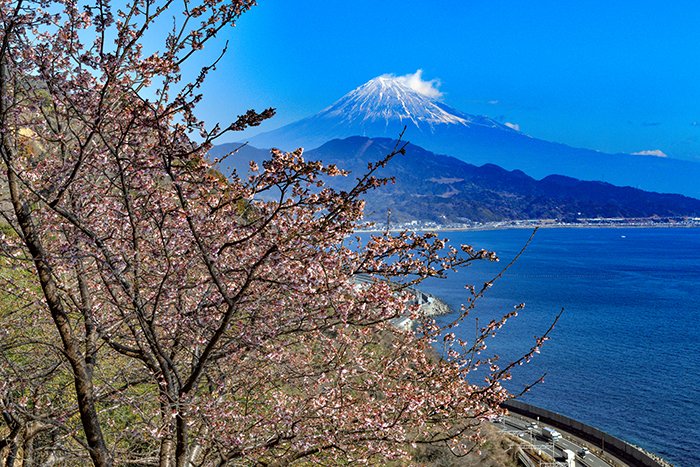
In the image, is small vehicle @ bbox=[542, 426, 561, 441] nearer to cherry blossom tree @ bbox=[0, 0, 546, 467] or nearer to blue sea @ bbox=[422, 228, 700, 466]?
blue sea @ bbox=[422, 228, 700, 466]

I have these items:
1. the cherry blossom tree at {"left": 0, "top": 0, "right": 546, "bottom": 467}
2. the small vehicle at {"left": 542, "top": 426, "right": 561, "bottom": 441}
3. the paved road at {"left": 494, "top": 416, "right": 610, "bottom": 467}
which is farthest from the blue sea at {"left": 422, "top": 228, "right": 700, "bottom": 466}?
the cherry blossom tree at {"left": 0, "top": 0, "right": 546, "bottom": 467}

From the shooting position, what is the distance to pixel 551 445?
79.6 feet

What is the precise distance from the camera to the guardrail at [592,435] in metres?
23.4

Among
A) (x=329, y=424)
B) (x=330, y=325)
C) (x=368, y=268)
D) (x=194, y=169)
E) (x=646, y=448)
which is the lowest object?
(x=646, y=448)

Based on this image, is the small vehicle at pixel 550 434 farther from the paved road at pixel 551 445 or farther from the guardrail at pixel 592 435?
the guardrail at pixel 592 435

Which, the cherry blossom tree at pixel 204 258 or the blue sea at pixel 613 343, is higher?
the cherry blossom tree at pixel 204 258

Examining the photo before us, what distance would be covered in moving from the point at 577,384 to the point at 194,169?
123ft

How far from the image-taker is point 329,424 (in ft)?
13.1

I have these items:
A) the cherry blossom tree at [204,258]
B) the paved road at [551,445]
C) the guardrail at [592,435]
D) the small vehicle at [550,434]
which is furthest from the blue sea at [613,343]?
the cherry blossom tree at [204,258]

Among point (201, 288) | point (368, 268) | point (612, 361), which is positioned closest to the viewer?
point (368, 268)

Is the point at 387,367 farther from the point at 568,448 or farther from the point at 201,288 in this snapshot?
the point at 568,448

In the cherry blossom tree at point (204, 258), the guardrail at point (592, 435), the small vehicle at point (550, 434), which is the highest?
the cherry blossom tree at point (204, 258)

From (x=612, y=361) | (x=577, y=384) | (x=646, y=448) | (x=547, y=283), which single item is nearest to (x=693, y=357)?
(x=612, y=361)

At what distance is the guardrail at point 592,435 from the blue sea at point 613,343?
2.14m
